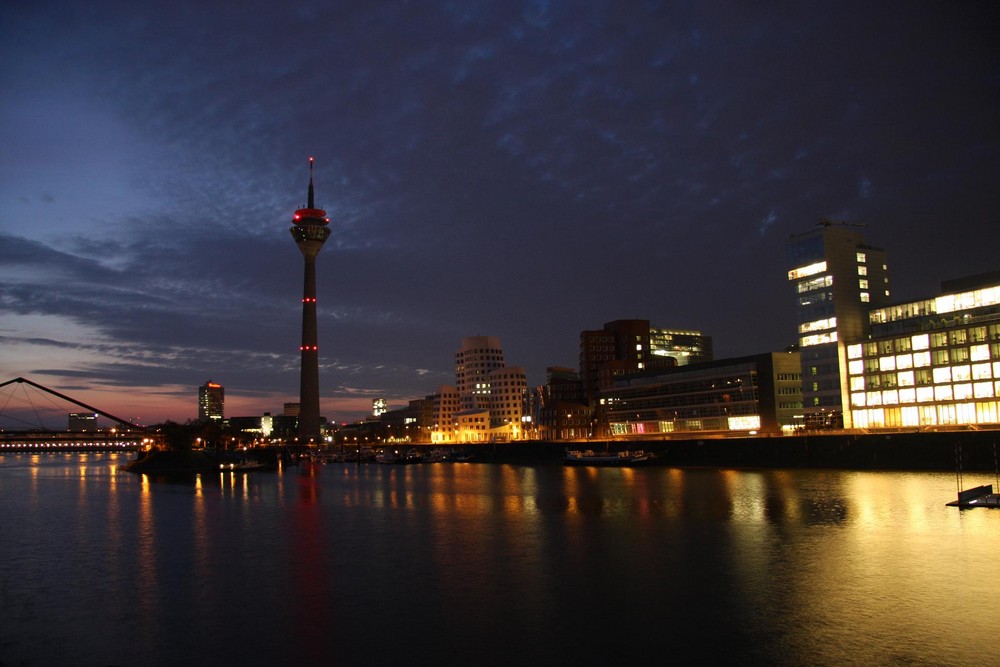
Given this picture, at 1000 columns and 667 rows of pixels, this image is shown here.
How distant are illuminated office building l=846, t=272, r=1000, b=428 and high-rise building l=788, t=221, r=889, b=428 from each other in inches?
121

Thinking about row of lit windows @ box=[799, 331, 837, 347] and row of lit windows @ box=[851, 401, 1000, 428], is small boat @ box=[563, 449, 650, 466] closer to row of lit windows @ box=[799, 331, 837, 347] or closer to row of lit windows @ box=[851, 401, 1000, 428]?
row of lit windows @ box=[799, 331, 837, 347]

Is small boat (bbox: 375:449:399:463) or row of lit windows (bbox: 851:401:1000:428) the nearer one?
row of lit windows (bbox: 851:401:1000:428)

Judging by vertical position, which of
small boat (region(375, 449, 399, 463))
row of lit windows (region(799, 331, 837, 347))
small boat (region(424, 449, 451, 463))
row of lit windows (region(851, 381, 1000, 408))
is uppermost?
row of lit windows (region(799, 331, 837, 347))

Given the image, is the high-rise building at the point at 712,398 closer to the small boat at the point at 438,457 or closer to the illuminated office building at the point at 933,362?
the illuminated office building at the point at 933,362

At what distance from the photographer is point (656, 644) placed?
2120 cm

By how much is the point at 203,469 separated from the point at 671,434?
294ft

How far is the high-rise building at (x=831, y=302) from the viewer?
125 meters

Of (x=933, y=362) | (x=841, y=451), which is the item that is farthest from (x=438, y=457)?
(x=933, y=362)

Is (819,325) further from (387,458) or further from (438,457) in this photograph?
(387,458)

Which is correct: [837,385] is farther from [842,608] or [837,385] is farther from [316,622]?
[316,622]

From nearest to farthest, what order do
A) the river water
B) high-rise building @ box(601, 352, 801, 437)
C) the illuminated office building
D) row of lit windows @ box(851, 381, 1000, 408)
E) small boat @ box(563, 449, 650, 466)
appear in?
the river water → row of lit windows @ box(851, 381, 1000, 408) → the illuminated office building → small boat @ box(563, 449, 650, 466) → high-rise building @ box(601, 352, 801, 437)

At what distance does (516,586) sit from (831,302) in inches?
4469

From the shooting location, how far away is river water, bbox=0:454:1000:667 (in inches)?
837

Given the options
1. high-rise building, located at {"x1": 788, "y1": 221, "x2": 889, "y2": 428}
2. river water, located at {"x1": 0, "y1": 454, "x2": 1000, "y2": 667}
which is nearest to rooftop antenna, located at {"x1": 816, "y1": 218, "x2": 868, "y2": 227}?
high-rise building, located at {"x1": 788, "y1": 221, "x2": 889, "y2": 428}
